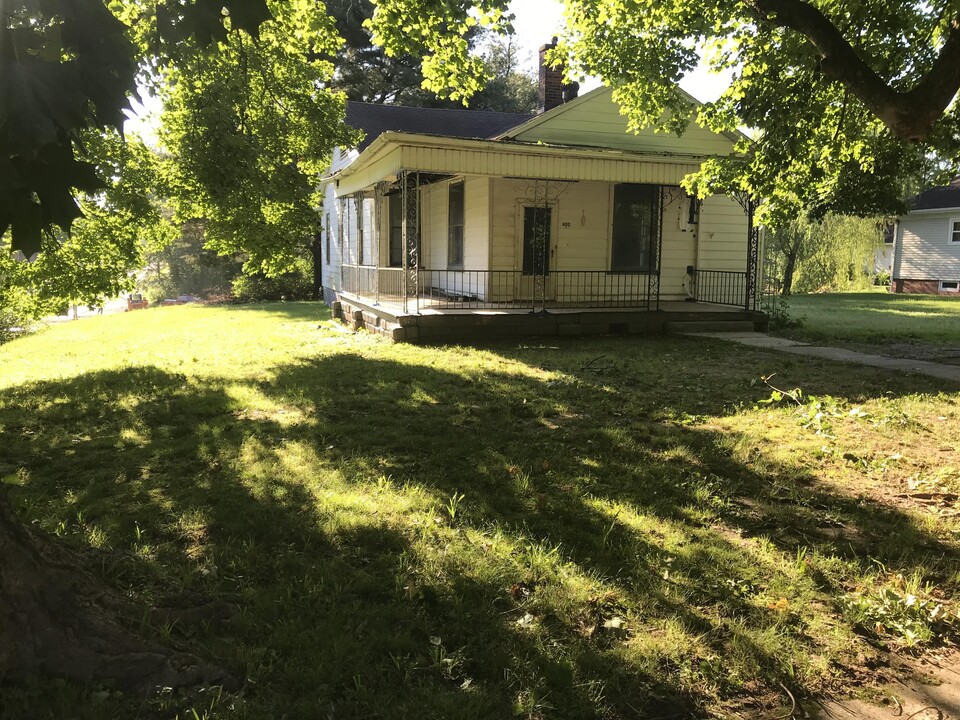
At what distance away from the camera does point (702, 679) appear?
2.67 metres

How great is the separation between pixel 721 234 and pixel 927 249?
73.9ft

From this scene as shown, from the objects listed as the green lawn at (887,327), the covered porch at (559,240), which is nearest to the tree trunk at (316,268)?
the covered porch at (559,240)

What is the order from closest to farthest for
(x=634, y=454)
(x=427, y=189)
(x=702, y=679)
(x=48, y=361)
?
(x=702, y=679), (x=634, y=454), (x=48, y=361), (x=427, y=189)

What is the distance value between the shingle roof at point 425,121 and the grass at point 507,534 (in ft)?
43.2

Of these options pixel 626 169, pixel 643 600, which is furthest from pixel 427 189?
pixel 643 600

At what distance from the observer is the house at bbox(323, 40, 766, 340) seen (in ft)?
40.7

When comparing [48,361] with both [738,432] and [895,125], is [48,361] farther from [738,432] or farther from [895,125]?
[895,125]

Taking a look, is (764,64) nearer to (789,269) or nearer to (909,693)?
(909,693)

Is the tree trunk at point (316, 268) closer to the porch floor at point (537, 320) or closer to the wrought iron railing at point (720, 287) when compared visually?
the porch floor at point (537, 320)

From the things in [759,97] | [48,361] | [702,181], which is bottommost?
[48,361]

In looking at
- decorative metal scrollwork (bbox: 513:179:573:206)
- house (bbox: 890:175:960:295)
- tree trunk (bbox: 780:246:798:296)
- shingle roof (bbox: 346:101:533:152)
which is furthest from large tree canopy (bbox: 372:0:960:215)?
house (bbox: 890:175:960:295)

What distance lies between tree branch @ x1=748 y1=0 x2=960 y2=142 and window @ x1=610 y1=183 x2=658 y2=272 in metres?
7.77

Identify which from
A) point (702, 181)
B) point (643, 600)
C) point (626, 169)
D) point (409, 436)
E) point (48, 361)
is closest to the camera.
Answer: point (643, 600)

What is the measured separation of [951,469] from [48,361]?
12.9 metres
